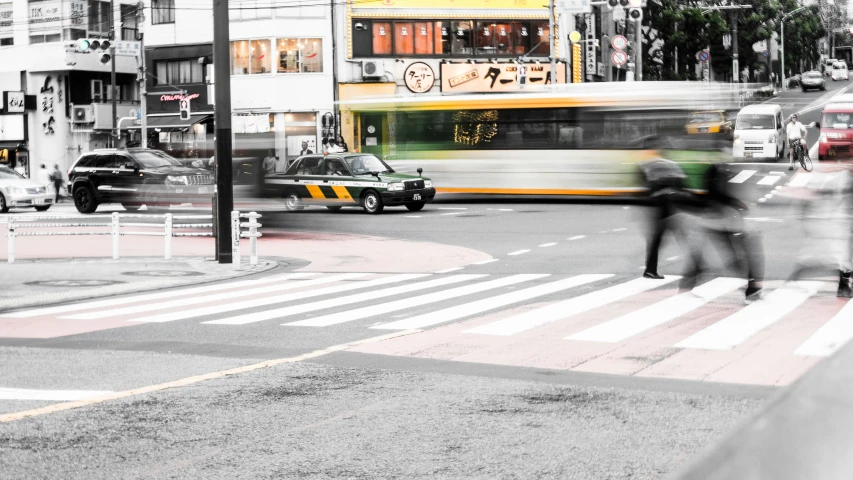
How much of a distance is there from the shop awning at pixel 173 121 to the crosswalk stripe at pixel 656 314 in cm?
4081

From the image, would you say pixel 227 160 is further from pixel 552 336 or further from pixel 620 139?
pixel 620 139

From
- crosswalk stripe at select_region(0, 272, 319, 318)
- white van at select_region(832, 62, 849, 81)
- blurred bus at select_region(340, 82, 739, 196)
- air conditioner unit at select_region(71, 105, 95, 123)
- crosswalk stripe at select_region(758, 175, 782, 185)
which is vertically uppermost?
white van at select_region(832, 62, 849, 81)

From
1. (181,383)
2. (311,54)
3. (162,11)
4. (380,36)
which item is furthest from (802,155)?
(181,383)

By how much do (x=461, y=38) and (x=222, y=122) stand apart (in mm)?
33515

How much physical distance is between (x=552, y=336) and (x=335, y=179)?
20.6 metres

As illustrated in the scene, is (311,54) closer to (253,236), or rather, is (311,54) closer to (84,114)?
(84,114)

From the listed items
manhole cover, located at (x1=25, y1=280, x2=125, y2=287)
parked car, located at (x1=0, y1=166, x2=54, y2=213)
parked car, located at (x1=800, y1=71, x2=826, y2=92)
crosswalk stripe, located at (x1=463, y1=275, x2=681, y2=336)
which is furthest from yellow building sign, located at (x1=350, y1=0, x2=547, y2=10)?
parked car, located at (x1=800, y1=71, x2=826, y2=92)

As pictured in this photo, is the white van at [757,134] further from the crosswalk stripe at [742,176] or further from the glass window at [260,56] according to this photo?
the glass window at [260,56]

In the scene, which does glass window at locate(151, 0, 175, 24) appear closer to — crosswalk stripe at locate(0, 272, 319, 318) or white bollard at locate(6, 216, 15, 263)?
white bollard at locate(6, 216, 15, 263)

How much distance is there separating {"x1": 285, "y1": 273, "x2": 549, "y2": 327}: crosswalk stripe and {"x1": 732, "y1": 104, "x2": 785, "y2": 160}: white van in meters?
31.5

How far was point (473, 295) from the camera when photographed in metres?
12.9

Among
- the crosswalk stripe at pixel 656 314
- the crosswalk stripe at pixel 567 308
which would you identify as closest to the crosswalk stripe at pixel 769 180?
the crosswalk stripe at pixel 567 308

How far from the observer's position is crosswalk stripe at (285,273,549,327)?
10820mm

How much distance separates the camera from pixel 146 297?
1362 centimetres
